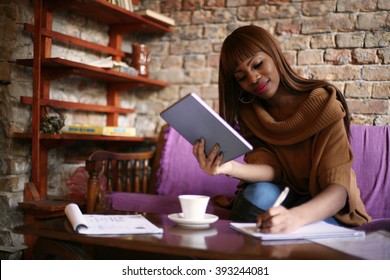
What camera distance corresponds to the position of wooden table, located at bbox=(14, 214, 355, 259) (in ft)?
2.97

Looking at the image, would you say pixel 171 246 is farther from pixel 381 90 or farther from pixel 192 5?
pixel 192 5

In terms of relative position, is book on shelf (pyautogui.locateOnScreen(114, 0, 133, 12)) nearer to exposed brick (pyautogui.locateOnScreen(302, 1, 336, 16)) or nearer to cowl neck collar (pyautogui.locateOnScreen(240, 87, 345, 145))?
exposed brick (pyautogui.locateOnScreen(302, 1, 336, 16))

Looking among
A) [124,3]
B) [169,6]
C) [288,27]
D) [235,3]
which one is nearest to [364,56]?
[288,27]

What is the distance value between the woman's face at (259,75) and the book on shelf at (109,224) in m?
0.62

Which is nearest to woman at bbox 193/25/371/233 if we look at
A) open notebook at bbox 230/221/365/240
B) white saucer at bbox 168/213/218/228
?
open notebook at bbox 230/221/365/240

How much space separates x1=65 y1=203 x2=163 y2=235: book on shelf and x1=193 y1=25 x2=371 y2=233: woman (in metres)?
0.29

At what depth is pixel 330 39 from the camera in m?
2.43

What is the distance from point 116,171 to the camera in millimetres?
2498

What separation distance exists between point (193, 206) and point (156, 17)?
1817 mm

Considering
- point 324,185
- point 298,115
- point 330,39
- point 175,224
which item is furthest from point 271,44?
point 330,39

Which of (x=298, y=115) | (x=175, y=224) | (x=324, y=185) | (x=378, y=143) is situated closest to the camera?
(x=175, y=224)

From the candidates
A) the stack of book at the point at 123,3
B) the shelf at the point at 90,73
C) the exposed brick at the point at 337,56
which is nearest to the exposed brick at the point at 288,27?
the exposed brick at the point at 337,56

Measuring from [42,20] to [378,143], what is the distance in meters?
1.82

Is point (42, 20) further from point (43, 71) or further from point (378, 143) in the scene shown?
point (378, 143)
